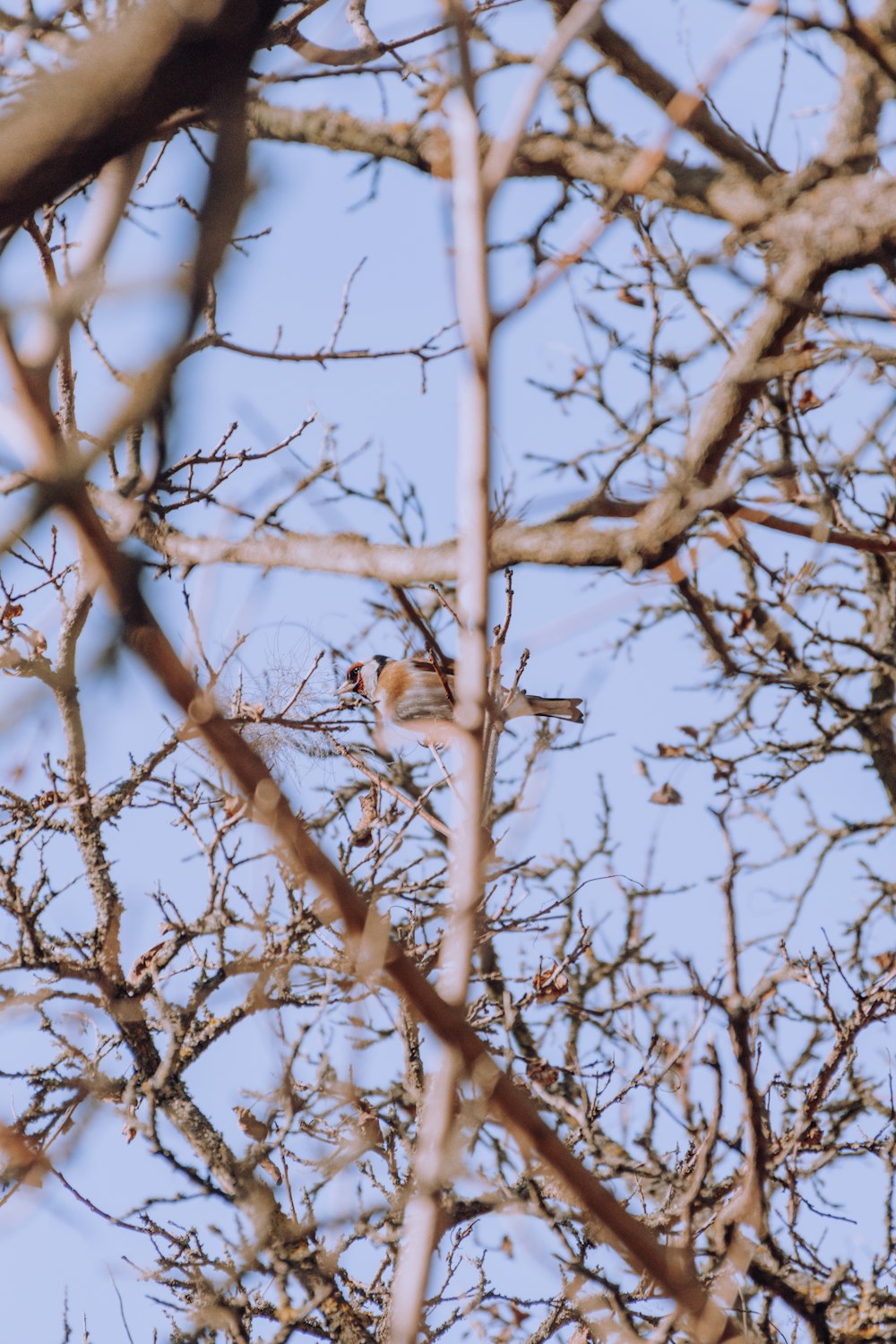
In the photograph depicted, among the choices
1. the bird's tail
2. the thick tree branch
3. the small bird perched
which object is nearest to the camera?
the thick tree branch

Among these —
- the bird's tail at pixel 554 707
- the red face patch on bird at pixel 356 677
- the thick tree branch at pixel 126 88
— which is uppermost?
the red face patch on bird at pixel 356 677

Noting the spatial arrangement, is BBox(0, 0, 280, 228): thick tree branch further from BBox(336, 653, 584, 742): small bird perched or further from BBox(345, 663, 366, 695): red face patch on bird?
BBox(345, 663, 366, 695): red face patch on bird

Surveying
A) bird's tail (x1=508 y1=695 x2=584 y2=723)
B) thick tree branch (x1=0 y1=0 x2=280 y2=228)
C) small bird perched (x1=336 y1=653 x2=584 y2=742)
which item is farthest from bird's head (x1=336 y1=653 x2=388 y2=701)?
thick tree branch (x1=0 y1=0 x2=280 y2=228)

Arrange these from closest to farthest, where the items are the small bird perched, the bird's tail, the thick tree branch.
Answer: the thick tree branch < the bird's tail < the small bird perched

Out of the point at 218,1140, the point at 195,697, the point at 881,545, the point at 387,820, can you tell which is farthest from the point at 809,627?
the point at 195,697

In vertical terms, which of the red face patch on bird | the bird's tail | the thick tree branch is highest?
the red face patch on bird

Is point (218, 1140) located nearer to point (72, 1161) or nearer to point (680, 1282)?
point (72, 1161)

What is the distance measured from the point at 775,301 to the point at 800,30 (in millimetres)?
1710

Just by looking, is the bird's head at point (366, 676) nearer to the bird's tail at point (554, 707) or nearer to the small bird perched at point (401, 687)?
the small bird perched at point (401, 687)

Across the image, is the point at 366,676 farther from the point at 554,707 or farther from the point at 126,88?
the point at 126,88

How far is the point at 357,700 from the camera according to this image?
3.91 m

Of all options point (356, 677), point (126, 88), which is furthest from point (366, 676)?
point (126, 88)

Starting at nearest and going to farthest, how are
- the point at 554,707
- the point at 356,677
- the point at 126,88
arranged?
1. the point at 126,88
2. the point at 554,707
3. the point at 356,677

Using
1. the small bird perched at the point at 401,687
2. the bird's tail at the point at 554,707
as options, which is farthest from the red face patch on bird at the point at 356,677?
the bird's tail at the point at 554,707
